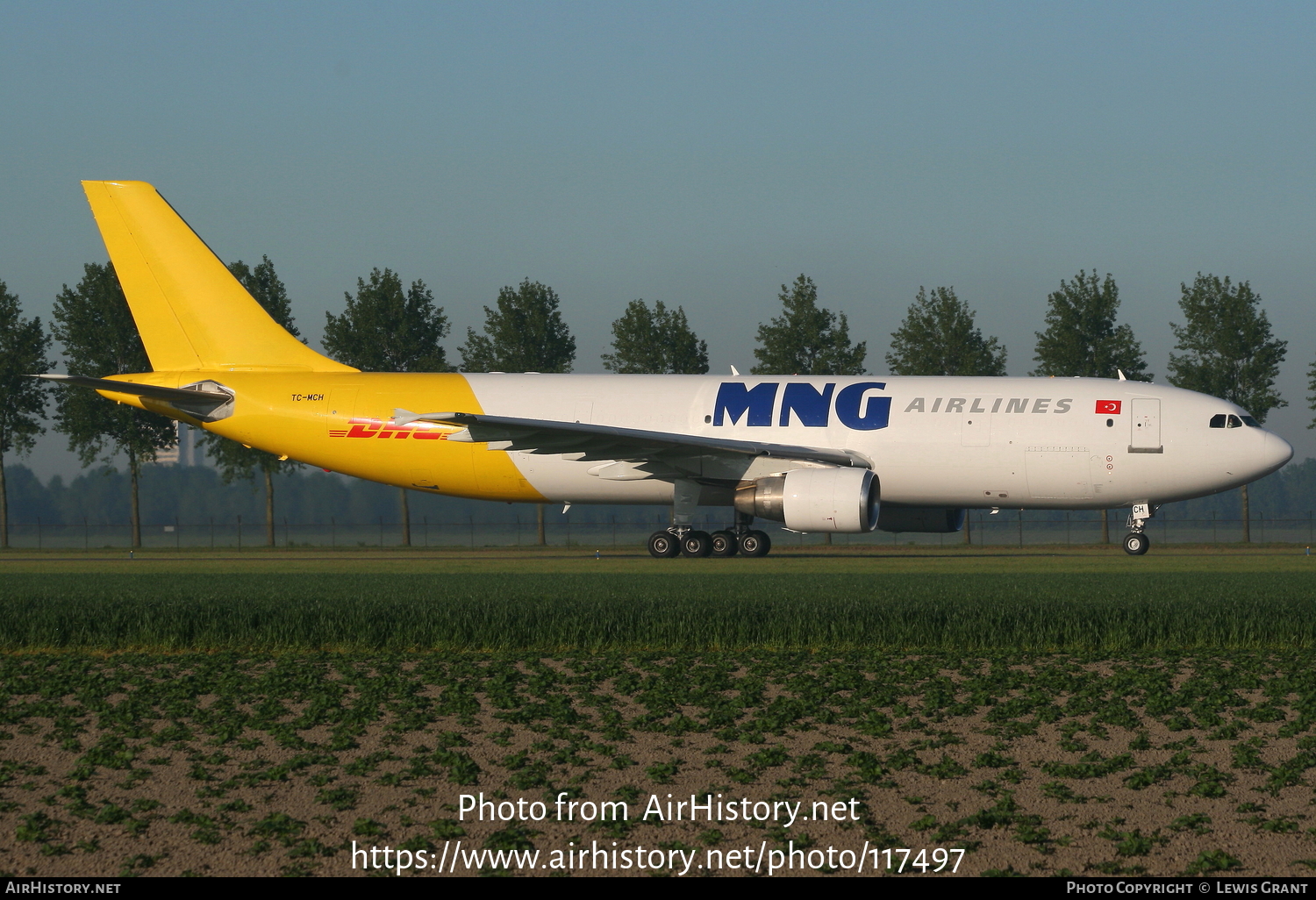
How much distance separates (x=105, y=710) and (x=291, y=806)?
10.1ft

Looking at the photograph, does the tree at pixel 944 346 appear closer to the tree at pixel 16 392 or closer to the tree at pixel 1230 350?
the tree at pixel 1230 350

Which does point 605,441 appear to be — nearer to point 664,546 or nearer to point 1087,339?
point 664,546

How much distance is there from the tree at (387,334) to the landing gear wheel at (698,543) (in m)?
20.0

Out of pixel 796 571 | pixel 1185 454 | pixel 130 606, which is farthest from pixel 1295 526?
pixel 130 606

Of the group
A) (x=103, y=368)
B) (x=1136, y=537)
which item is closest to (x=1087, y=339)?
(x=1136, y=537)

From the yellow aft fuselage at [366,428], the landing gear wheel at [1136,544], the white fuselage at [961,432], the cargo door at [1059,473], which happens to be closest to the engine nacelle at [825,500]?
the white fuselage at [961,432]

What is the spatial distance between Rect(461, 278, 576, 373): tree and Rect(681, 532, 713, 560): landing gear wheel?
63.0 feet

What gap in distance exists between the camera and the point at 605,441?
26.3m

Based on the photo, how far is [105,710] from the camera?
29.5 ft

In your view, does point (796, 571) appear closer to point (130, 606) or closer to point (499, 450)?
point (499, 450)

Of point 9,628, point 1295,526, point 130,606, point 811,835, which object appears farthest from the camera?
point 1295,526

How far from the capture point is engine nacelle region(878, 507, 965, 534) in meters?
28.4

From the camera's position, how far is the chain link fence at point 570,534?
5372 centimetres

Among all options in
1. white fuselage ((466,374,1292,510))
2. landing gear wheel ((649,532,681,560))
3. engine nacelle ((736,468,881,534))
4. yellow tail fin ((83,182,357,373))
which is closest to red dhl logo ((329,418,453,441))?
white fuselage ((466,374,1292,510))
